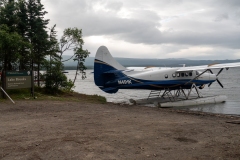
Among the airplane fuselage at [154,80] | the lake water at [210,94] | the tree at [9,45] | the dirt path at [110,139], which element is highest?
the tree at [9,45]

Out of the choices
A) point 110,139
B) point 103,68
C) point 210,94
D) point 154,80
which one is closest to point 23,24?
point 103,68

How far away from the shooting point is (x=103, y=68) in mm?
18703

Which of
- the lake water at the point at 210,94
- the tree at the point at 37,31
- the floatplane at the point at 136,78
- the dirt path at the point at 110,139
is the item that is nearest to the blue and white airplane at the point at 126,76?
the floatplane at the point at 136,78

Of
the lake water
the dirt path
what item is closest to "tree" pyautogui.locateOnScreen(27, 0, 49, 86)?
the lake water

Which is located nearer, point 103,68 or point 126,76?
point 103,68

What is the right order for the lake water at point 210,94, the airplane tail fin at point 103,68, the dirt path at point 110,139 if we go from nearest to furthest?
the dirt path at point 110,139 → the lake water at point 210,94 → the airplane tail fin at point 103,68

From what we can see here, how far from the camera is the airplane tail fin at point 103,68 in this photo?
60.8 ft

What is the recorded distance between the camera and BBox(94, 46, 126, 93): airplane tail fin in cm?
1855

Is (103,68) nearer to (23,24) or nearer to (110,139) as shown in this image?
(23,24)

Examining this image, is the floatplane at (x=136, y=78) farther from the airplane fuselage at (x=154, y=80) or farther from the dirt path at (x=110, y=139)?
the dirt path at (x=110, y=139)

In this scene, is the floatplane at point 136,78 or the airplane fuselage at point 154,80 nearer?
the floatplane at point 136,78

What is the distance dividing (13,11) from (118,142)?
17.4 metres

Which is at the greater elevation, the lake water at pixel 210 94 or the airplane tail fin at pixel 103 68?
the airplane tail fin at pixel 103 68

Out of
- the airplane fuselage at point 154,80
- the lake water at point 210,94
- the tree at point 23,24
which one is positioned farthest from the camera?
the tree at point 23,24
